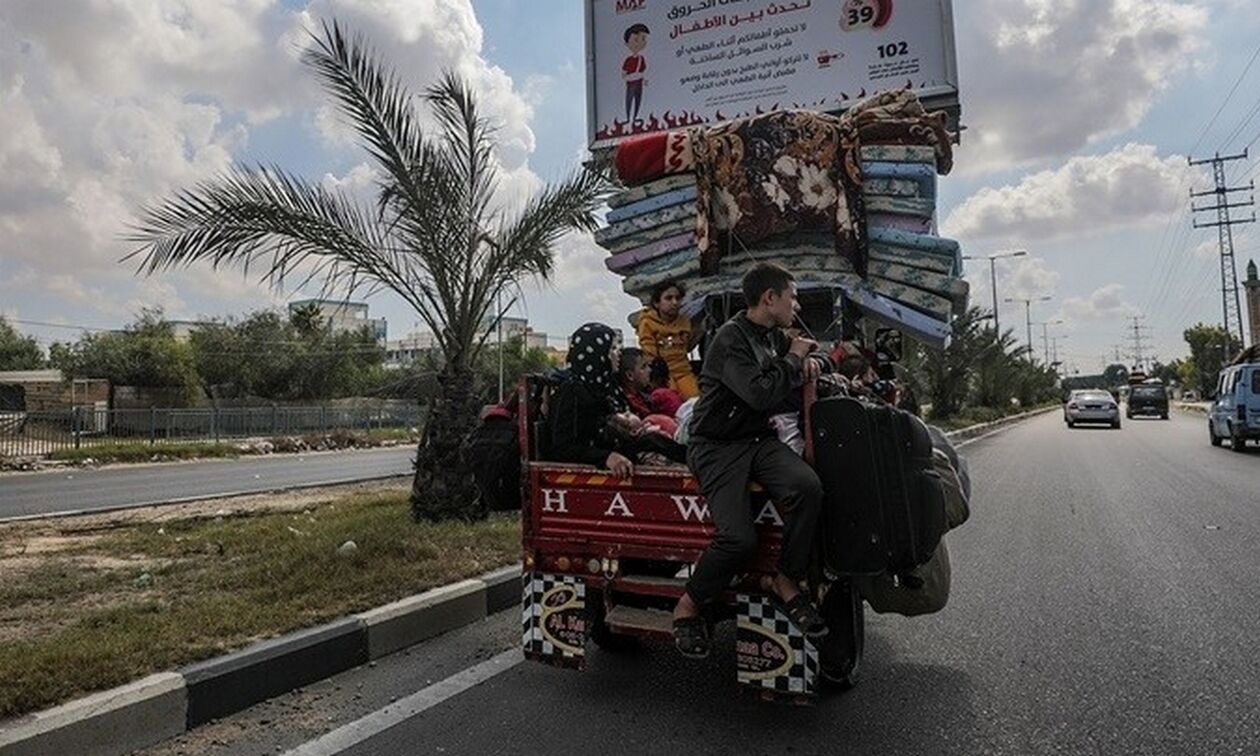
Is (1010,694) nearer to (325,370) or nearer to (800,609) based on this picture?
(800,609)

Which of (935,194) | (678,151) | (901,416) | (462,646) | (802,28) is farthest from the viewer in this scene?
(802,28)

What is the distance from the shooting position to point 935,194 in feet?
16.1

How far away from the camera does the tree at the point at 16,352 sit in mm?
59094

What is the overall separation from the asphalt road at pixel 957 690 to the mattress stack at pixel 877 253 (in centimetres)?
183

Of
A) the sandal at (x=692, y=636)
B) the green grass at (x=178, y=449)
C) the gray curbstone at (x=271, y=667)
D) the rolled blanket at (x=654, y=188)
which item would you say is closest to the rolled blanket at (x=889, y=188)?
the rolled blanket at (x=654, y=188)

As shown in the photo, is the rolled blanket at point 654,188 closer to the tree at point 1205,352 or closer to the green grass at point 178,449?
the green grass at point 178,449

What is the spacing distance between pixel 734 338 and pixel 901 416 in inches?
27.7

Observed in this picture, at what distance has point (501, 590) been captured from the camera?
212 inches

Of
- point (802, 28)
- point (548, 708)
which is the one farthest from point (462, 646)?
point (802, 28)

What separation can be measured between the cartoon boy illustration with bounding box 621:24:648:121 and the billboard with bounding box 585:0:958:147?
0.6 inches

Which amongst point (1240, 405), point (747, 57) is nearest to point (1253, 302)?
point (1240, 405)

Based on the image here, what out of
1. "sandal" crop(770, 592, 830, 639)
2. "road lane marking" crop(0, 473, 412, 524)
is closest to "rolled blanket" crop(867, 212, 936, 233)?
"sandal" crop(770, 592, 830, 639)

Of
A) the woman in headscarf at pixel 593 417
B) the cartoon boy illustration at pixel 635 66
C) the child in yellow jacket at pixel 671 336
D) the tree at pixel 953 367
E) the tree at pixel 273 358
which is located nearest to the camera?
the woman in headscarf at pixel 593 417

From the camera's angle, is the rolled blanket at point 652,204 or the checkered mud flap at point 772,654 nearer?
the checkered mud flap at point 772,654
